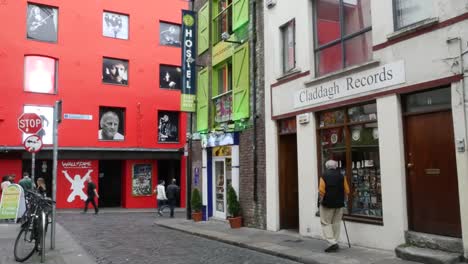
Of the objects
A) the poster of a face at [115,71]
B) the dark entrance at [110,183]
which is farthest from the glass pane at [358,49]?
the dark entrance at [110,183]

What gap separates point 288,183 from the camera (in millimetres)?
12875

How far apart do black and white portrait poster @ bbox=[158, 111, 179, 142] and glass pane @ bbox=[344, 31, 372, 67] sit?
18968 mm

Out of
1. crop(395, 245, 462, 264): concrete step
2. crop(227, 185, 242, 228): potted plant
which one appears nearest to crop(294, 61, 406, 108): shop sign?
crop(395, 245, 462, 264): concrete step

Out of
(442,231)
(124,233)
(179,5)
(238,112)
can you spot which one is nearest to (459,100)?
(442,231)

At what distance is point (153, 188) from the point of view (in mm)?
27859

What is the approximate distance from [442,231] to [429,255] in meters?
0.61

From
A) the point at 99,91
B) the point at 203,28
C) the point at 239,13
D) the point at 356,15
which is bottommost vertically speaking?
the point at 356,15

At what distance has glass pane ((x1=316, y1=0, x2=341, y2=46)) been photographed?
11062mm

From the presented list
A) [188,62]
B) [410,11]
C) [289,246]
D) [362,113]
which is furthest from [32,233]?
[188,62]

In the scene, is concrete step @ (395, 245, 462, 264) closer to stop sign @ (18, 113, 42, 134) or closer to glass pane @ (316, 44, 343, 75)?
glass pane @ (316, 44, 343, 75)

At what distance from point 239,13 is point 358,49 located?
5755 mm

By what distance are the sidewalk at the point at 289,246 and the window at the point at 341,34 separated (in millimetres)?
3791

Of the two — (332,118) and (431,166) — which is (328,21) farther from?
(431,166)

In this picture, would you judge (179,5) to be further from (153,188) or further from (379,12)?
(379,12)
